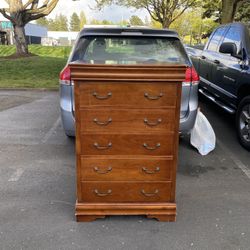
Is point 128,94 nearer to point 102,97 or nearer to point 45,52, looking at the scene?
point 102,97

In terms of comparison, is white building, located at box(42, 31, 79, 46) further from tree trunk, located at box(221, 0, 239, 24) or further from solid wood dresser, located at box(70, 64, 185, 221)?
solid wood dresser, located at box(70, 64, 185, 221)

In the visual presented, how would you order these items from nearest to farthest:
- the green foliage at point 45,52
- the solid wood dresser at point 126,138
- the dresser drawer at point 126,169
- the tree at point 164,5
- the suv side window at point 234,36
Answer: the solid wood dresser at point 126,138 < the dresser drawer at point 126,169 < the suv side window at point 234,36 < the green foliage at point 45,52 < the tree at point 164,5

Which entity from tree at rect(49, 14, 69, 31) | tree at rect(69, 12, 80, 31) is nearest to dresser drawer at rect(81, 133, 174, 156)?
tree at rect(49, 14, 69, 31)

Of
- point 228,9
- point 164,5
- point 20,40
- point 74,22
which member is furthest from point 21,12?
point 74,22

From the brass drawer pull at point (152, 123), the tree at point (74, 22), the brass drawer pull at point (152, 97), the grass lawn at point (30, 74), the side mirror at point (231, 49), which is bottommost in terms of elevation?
the tree at point (74, 22)

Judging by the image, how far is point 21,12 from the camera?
16.8m

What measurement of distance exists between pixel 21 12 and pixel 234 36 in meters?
13.6

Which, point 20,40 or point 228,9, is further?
point 20,40

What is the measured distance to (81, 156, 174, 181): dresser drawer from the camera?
2979 mm

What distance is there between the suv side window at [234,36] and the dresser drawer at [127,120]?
3028 mm

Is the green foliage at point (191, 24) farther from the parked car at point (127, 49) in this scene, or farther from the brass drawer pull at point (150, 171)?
the brass drawer pull at point (150, 171)

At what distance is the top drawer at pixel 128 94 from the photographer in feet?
9.01

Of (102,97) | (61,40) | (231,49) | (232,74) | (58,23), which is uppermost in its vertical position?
(231,49)

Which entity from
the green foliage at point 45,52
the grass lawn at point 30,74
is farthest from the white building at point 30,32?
the grass lawn at point 30,74
